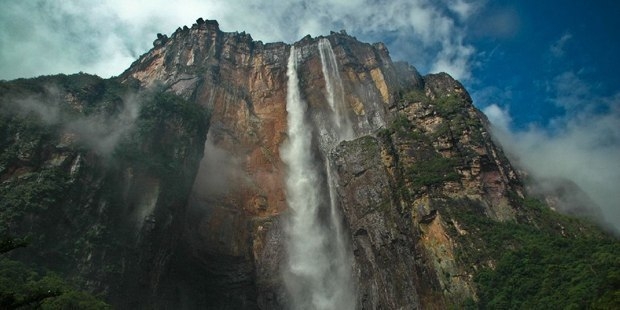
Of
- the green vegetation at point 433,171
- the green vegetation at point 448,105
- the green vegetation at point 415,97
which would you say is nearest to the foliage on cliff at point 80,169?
the green vegetation at point 433,171

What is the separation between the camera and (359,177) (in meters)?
39.3

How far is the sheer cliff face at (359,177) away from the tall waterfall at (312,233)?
115cm

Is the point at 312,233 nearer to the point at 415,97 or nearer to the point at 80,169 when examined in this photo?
the point at 415,97

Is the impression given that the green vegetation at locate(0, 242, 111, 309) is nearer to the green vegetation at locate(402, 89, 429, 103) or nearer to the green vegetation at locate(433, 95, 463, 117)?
the green vegetation at locate(433, 95, 463, 117)

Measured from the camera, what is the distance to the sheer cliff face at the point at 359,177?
109 ft

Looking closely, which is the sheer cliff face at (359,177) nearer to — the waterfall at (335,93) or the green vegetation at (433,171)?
the green vegetation at (433,171)

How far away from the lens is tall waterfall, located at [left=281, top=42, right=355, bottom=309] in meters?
37.8

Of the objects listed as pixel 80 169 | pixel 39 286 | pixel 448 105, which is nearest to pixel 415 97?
pixel 448 105

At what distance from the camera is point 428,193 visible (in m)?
34.6

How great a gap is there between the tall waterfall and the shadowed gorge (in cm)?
14

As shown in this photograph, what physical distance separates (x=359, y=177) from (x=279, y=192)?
9.51m

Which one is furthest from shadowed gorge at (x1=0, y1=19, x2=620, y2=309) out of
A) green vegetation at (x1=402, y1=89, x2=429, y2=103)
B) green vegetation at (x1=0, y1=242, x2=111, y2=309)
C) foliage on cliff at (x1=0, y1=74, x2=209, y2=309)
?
green vegetation at (x1=0, y1=242, x2=111, y2=309)

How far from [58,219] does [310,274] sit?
20.0 meters

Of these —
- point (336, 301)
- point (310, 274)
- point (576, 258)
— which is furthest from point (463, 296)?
point (310, 274)
